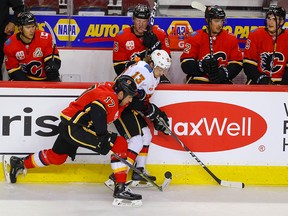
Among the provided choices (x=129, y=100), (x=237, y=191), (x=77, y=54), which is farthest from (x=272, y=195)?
(x=77, y=54)

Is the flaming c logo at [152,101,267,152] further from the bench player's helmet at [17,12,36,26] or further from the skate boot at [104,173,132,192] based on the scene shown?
the bench player's helmet at [17,12,36,26]

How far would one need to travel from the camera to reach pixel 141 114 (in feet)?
17.3

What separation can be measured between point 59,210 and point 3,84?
106cm

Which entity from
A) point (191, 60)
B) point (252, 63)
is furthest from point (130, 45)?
point (252, 63)

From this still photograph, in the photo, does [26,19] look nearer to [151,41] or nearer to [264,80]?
[151,41]

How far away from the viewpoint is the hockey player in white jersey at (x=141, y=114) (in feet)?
16.9

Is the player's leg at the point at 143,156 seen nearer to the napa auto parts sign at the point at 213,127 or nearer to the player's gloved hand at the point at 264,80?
the napa auto parts sign at the point at 213,127

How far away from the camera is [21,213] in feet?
15.1

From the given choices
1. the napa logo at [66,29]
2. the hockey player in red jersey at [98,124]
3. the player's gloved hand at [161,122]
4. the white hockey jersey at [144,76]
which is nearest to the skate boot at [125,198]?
the hockey player in red jersey at [98,124]

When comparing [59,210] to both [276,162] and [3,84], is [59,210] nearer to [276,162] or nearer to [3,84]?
[3,84]

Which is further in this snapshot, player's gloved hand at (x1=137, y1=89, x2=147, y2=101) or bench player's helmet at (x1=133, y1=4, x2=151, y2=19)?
bench player's helmet at (x1=133, y1=4, x2=151, y2=19)

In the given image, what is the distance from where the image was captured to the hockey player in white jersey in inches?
203

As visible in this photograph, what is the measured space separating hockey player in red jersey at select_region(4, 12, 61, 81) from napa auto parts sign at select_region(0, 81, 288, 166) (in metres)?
0.83

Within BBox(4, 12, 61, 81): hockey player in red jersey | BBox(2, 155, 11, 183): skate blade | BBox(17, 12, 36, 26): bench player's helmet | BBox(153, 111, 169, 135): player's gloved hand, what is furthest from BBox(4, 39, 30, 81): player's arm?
BBox(153, 111, 169, 135): player's gloved hand
